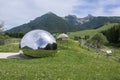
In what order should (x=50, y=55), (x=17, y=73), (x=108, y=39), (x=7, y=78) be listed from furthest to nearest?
1. (x=108, y=39)
2. (x=50, y=55)
3. (x=17, y=73)
4. (x=7, y=78)

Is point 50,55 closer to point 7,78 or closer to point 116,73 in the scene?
point 116,73

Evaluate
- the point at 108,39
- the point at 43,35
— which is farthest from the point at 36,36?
the point at 108,39

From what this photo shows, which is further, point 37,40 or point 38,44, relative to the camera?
point 37,40

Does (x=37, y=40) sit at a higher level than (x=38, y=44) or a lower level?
higher

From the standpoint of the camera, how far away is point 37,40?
101ft

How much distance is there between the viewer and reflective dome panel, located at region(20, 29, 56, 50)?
30.5 m

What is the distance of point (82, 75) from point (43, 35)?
42.2ft

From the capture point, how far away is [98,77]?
18484 millimetres

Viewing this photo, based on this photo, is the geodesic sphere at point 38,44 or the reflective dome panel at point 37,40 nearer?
the geodesic sphere at point 38,44

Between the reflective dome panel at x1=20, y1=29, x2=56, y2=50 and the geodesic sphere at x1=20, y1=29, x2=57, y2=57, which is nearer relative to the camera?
the geodesic sphere at x1=20, y1=29, x2=57, y2=57

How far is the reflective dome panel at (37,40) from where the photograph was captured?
30453 millimetres

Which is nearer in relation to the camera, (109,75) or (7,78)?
(7,78)

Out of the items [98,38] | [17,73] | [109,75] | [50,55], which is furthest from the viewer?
[98,38]

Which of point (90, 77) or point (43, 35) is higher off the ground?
point (43, 35)
